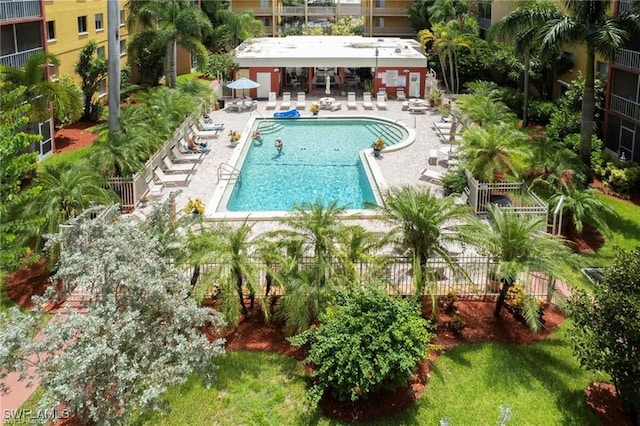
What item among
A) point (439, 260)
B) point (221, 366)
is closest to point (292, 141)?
point (439, 260)

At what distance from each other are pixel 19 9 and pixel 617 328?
26107 mm

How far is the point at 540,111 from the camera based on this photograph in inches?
1275

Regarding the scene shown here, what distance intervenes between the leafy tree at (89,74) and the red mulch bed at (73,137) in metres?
0.99

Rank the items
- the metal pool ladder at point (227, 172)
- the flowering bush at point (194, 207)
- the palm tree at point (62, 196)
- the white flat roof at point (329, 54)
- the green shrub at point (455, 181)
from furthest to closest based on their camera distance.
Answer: the white flat roof at point (329, 54), the metal pool ladder at point (227, 172), the green shrub at point (455, 181), the flowering bush at point (194, 207), the palm tree at point (62, 196)

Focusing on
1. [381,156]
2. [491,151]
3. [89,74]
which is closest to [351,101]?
[381,156]

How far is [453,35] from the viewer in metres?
40.9

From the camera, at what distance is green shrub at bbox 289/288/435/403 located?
33.6ft

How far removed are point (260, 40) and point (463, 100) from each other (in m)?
32.1

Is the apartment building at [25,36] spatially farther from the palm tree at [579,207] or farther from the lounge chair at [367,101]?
the palm tree at [579,207]

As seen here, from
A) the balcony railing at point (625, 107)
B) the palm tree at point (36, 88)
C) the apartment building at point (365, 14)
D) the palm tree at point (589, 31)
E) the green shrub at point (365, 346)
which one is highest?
the apartment building at point (365, 14)

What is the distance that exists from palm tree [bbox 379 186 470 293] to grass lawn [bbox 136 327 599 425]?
227 centimetres

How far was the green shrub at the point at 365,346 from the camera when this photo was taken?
10227mm

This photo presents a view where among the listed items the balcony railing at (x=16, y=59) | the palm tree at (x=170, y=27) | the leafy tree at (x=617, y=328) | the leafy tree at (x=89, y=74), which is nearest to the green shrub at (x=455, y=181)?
the leafy tree at (x=617, y=328)

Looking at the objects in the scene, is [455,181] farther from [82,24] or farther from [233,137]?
[82,24]
